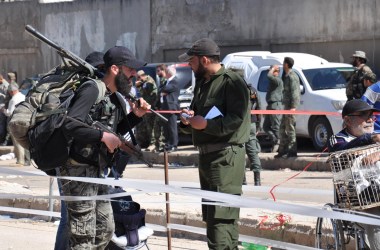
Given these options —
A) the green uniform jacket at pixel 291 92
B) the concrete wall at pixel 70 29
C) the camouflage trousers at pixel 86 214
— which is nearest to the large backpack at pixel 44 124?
→ the camouflage trousers at pixel 86 214

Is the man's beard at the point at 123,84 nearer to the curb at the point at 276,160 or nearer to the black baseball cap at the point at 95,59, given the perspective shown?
the black baseball cap at the point at 95,59

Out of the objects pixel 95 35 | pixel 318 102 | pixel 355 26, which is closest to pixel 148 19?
pixel 95 35

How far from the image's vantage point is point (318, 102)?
1828 centimetres

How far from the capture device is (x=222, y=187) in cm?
712

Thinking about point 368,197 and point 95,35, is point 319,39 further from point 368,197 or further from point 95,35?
point 368,197

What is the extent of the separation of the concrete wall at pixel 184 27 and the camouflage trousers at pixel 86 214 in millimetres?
19441

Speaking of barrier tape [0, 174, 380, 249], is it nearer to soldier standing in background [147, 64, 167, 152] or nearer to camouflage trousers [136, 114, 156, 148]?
soldier standing in background [147, 64, 167, 152]

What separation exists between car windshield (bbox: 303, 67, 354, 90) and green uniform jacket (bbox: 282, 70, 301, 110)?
156cm

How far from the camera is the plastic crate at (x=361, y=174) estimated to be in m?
6.14

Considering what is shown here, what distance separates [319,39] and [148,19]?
7.48 metres

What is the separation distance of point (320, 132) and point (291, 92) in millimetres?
1469

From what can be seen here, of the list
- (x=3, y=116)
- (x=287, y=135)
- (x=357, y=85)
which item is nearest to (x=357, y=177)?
(x=357, y=85)

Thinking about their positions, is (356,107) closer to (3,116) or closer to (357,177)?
(357,177)

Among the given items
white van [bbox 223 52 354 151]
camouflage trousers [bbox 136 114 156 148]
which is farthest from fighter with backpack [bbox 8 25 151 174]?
camouflage trousers [bbox 136 114 156 148]
